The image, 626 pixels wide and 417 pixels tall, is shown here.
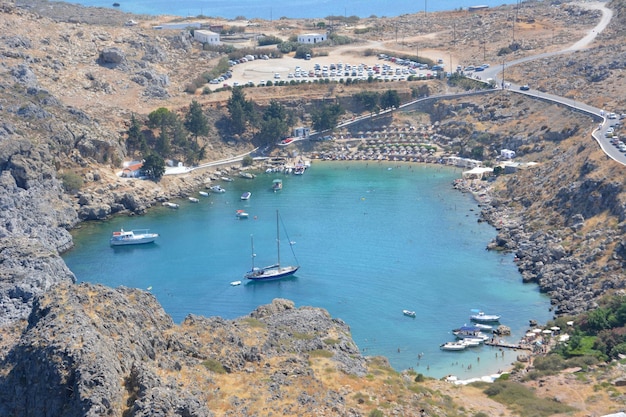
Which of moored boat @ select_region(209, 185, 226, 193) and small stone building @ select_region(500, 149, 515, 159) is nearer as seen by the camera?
moored boat @ select_region(209, 185, 226, 193)

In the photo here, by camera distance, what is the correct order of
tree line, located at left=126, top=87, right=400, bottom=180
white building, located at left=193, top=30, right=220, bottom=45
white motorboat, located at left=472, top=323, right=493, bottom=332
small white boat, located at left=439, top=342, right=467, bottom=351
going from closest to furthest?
small white boat, located at left=439, top=342, right=467, bottom=351 < white motorboat, located at left=472, top=323, right=493, bottom=332 < tree line, located at left=126, top=87, right=400, bottom=180 < white building, located at left=193, top=30, right=220, bottom=45

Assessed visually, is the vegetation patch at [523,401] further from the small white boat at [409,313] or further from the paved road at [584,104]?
the paved road at [584,104]

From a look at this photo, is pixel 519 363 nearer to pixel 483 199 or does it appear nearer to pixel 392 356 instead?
pixel 392 356

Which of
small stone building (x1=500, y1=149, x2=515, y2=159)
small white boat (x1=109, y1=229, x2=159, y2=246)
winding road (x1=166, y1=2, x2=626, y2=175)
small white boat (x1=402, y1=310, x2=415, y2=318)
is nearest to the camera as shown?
small white boat (x1=402, y1=310, x2=415, y2=318)

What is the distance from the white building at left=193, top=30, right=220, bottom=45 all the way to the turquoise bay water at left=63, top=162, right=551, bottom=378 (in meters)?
35.9

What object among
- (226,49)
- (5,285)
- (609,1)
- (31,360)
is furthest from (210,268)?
(609,1)

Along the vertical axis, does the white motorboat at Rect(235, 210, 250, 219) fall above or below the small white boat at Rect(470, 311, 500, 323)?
above

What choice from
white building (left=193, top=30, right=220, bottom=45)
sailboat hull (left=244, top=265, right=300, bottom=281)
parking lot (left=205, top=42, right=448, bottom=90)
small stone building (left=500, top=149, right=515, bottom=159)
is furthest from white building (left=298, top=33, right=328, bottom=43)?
sailboat hull (left=244, top=265, right=300, bottom=281)

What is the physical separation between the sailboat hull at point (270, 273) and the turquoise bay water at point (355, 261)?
473mm

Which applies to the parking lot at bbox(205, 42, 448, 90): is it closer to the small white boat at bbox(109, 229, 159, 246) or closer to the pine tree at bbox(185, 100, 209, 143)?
the pine tree at bbox(185, 100, 209, 143)

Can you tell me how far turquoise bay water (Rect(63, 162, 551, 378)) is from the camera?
60.6 meters

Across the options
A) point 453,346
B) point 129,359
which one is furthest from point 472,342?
point 129,359

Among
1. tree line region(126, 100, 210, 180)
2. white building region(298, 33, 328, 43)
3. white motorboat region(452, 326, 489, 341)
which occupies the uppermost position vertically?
white building region(298, 33, 328, 43)

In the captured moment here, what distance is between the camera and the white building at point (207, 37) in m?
128
